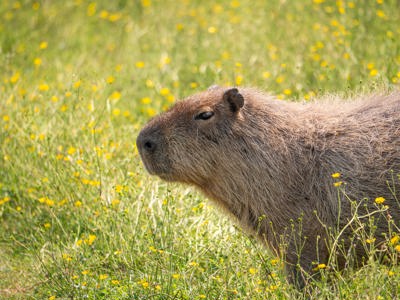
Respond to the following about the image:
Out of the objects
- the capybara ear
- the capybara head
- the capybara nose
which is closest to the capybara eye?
the capybara head

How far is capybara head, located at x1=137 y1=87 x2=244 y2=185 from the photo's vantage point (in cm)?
488

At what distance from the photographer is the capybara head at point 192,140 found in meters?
4.88

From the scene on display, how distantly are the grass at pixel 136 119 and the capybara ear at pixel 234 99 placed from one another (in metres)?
0.79

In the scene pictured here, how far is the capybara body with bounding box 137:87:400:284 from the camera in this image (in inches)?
185

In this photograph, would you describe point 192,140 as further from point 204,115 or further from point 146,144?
point 146,144

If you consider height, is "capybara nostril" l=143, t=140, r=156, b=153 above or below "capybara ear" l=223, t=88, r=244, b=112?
below

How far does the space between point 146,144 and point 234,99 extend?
0.66 m

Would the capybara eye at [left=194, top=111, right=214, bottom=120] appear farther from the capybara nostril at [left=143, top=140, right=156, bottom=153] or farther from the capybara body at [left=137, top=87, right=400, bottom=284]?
the capybara nostril at [left=143, top=140, right=156, bottom=153]

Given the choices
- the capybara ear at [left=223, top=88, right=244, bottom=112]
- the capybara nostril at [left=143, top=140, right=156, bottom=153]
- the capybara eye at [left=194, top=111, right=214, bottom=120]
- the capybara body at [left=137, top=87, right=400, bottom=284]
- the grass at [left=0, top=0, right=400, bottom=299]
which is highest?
the capybara ear at [left=223, top=88, right=244, bottom=112]

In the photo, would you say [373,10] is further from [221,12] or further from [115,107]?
[115,107]

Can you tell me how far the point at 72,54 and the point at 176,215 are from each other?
4893 mm

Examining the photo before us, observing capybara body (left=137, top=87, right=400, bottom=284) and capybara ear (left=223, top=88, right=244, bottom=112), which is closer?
capybara body (left=137, top=87, right=400, bottom=284)

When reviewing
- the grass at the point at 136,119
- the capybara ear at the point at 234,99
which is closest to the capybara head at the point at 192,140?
the capybara ear at the point at 234,99

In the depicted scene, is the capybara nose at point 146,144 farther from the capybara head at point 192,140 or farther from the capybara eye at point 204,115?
the capybara eye at point 204,115
